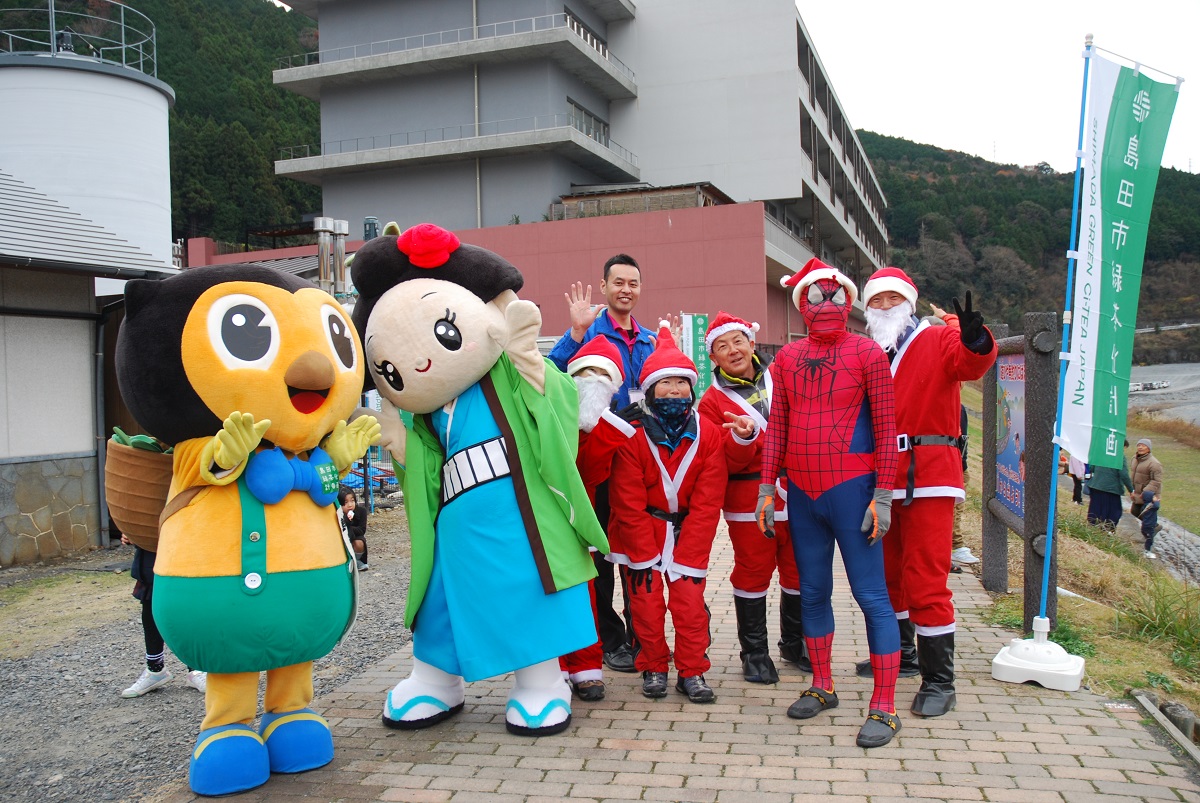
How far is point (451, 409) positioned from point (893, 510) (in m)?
2.29

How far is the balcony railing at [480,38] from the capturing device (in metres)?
29.7

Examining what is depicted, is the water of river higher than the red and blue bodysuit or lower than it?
lower

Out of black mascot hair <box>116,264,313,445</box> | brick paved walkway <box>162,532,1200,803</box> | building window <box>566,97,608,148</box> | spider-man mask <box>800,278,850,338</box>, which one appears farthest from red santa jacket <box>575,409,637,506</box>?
building window <box>566,97,608,148</box>

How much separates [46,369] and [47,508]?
1314 millimetres

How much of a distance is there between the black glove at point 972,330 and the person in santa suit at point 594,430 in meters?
1.66

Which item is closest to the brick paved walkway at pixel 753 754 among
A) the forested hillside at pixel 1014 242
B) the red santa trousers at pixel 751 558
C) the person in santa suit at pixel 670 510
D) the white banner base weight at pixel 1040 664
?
the white banner base weight at pixel 1040 664

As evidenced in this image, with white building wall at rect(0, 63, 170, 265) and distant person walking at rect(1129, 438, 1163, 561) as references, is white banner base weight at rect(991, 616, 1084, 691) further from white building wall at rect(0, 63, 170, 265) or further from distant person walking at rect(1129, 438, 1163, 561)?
white building wall at rect(0, 63, 170, 265)

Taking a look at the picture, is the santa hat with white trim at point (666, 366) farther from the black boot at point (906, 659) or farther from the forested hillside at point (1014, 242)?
the forested hillside at point (1014, 242)

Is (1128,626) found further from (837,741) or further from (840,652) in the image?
(837,741)

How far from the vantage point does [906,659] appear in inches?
197

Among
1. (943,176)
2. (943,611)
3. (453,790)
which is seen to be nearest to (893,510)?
(943,611)

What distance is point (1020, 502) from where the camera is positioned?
6102 millimetres

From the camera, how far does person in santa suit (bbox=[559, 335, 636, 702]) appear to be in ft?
14.5

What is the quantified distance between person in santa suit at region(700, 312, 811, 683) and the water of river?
39059 millimetres
